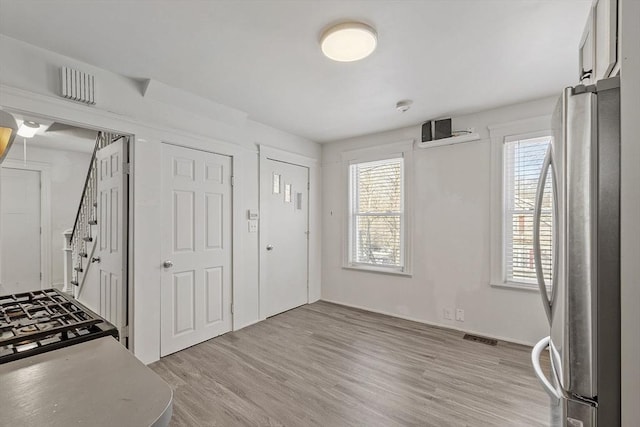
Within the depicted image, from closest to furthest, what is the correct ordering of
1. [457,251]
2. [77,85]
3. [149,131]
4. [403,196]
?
[77,85], [149,131], [457,251], [403,196]

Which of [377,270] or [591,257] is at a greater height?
[591,257]

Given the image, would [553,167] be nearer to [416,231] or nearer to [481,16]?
[481,16]

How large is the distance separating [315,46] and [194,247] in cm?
217

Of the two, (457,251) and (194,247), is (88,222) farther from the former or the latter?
(457,251)

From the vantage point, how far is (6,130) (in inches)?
38.9

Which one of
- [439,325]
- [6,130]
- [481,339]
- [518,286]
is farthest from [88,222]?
[518,286]

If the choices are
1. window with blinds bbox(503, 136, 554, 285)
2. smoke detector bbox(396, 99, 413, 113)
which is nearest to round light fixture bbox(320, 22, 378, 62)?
smoke detector bbox(396, 99, 413, 113)

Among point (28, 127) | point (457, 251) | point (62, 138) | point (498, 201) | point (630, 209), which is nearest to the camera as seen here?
point (630, 209)

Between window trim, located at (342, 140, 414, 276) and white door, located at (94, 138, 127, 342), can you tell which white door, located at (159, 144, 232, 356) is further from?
window trim, located at (342, 140, 414, 276)

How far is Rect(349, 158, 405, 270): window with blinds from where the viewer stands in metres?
3.94

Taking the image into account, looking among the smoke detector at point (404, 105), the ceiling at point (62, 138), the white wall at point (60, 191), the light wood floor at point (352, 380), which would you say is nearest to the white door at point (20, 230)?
the white wall at point (60, 191)

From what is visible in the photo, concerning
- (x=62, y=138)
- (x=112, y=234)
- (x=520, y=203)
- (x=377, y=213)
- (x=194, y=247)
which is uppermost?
(x=62, y=138)

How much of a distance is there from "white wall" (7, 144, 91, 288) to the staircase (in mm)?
944

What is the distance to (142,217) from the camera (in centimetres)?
257
